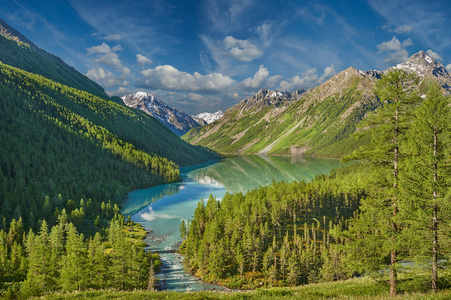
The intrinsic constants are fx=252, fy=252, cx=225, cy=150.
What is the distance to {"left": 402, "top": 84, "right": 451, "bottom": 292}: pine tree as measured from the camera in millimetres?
18172

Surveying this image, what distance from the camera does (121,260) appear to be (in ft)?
149

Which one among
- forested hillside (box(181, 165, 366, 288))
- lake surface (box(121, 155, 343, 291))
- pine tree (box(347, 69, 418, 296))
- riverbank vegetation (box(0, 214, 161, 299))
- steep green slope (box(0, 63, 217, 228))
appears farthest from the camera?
steep green slope (box(0, 63, 217, 228))

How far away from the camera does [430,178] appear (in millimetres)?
18266

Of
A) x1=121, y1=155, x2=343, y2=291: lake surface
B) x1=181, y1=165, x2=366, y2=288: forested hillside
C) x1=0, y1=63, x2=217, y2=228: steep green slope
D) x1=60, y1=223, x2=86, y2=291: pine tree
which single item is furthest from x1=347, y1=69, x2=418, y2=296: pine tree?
x1=0, y1=63, x2=217, y2=228: steep green slope

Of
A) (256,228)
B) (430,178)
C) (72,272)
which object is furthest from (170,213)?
(430,178)

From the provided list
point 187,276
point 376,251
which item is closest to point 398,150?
point 376,251

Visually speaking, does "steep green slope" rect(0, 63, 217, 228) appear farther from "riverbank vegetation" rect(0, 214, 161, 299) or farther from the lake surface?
"riverbank vegetation" rect(0, 214, 161, 299)

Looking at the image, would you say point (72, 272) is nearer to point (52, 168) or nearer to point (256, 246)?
point (256, 246)

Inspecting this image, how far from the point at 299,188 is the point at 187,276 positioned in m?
61.0

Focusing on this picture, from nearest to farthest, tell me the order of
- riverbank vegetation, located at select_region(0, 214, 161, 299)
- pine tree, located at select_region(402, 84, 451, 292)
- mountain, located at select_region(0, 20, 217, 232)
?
1. pine tree, located at select_region(402, 84, 451, 292)
2. riverbank vegetation, located at select_region(0, 214, 161, 299)
3. mountain, located at select_region(0, 20, 217, 232)

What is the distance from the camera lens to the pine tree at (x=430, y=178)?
59.6ft

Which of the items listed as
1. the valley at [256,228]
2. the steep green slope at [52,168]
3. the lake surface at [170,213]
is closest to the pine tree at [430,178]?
the valley at [256,228]

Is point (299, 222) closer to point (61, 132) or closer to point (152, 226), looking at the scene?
point (152, 226)

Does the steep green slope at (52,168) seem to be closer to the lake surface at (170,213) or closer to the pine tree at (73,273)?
the lake surface at (170,213)
